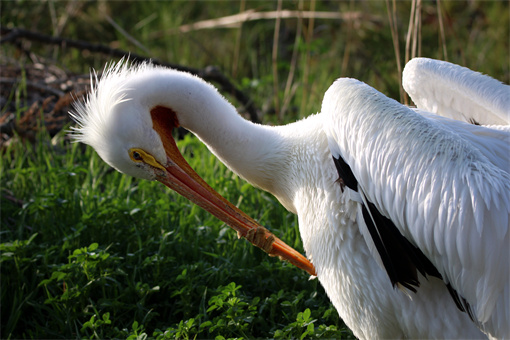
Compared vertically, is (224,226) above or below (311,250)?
above

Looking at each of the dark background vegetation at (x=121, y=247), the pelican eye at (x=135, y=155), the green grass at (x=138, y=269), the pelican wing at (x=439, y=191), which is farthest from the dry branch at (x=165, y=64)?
the pelican wing at (x=439, y=191)

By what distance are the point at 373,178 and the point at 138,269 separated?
5.92 ft

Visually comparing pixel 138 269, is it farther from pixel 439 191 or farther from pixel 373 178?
pixel 439 191

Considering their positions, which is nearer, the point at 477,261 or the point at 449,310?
the point at 477,261

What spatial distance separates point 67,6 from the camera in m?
7.87

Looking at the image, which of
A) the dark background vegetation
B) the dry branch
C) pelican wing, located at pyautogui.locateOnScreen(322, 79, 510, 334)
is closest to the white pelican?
pelican wing, located at pyautogui.locateOnScreen(322, 79, 510, 334)

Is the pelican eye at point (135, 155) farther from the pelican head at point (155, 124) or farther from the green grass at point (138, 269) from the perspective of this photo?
the green grass at point (138, 269)

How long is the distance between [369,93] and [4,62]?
4.81 metres

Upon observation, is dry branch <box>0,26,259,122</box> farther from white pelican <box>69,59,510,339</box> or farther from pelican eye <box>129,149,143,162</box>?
pelican eye <box>129,149,143,162</box>

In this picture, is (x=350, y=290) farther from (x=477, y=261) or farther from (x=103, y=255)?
(x=103, y=255)

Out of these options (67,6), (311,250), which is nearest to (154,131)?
(311,250)

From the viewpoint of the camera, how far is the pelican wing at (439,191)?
2281 mm

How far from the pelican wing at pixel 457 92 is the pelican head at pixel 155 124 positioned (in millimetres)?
1185

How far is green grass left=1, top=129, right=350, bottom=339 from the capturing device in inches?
130
